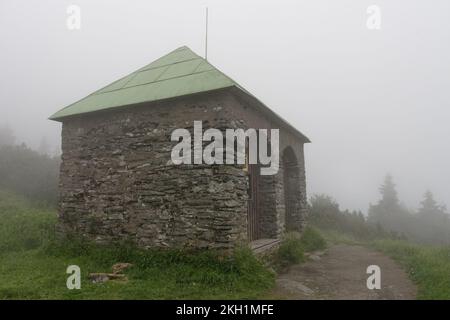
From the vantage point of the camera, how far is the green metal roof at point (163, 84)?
24.2 feet

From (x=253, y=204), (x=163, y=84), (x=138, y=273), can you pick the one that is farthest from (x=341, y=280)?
(x=163, y=84)

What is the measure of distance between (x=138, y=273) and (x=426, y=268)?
243 inches

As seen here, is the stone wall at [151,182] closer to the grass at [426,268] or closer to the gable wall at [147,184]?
the gable wall at [147,184]

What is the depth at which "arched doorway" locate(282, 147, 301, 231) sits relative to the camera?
1177 cm

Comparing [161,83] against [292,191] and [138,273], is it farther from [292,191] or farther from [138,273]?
[292,191]

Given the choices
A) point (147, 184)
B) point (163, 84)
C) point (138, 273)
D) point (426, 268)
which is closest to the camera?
point (138, 273)

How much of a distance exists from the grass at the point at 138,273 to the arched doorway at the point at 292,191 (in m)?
5.04

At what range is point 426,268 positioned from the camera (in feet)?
24.6

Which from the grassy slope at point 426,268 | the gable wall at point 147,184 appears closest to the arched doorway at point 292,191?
the grassy slope at point 426,268

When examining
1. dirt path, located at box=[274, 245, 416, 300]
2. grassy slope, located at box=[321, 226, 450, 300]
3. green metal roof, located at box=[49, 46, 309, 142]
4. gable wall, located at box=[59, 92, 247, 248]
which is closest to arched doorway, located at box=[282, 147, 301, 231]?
dirt path, located at box=[274, 245, 416, 300]

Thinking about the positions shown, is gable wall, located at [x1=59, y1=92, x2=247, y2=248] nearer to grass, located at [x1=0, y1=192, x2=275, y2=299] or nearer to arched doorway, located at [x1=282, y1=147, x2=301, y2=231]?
grass, located at [x1=0, y1=192, x2=275, y2=299]

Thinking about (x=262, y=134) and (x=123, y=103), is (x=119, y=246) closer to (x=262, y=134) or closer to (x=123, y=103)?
(x=123, y=103)

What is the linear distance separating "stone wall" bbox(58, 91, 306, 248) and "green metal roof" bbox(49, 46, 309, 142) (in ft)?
0.66
